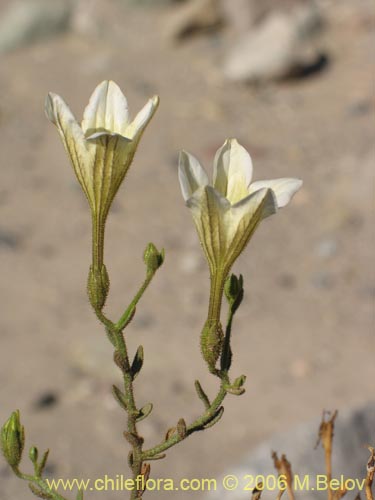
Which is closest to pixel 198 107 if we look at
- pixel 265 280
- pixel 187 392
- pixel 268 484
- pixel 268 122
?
pixel 268 122

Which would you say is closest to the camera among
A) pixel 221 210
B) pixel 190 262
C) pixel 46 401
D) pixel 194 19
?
pixel 221 210

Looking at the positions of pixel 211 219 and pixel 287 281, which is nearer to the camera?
pixel 211 219

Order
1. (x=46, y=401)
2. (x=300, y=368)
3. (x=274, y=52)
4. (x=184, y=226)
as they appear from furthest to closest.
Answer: (x=274, y=52)
(x=184, y=226)
(x=300, y=368)
(x=46, y=401)

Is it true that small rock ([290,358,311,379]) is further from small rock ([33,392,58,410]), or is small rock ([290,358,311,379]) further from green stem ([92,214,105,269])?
green stem ([92,214,105,269])

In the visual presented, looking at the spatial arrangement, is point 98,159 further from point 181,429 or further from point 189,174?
point 181,429

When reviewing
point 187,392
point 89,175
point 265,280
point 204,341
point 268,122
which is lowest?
point 204,341

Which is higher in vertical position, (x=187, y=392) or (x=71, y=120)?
(x=187, y=392)

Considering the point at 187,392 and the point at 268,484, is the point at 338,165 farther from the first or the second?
the point at 268,484

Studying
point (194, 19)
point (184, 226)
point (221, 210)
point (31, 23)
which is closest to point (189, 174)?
point (221, 210)
